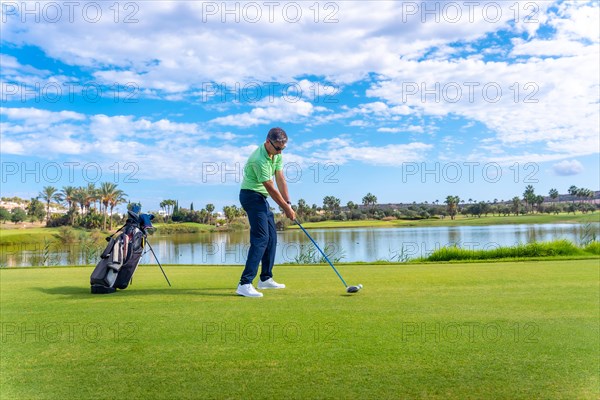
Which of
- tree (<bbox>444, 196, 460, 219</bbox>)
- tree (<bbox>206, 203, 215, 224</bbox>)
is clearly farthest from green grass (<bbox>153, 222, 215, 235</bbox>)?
tree (<bbox>444, 196, 460, 219</bbox>)

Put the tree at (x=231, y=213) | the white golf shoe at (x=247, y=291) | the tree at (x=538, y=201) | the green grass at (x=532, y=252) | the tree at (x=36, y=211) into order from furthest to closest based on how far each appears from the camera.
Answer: the tree at (x=538, y=201)
the tree at (x=231, y=213)
the tree at (x=36, y=211)
the green grass at (x=532, y=252)
the white golf shoe at (x=247, y=291)

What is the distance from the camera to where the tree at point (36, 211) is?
88.2m

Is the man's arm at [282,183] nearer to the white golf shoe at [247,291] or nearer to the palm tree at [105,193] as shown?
the white golf shoe at [247,291]

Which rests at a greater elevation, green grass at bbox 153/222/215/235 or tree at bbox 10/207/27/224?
tree at bbox 10/207/27/224

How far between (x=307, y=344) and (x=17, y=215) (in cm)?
9680

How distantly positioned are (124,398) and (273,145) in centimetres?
399

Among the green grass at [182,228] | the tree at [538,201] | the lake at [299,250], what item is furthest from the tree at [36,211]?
the tree at [538,201]

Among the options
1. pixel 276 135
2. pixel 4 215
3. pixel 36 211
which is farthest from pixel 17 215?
pixel 276 135

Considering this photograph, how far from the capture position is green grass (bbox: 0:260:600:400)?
9.32 ft

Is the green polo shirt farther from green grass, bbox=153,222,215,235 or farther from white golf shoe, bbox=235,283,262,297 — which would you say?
green grass, bbox=153,222,215,235

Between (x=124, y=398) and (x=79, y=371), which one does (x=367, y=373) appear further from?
(x=79, y=371)

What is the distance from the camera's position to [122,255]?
6484mm

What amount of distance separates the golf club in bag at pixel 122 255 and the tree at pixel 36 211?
91690 mm

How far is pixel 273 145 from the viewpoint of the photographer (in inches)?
244
